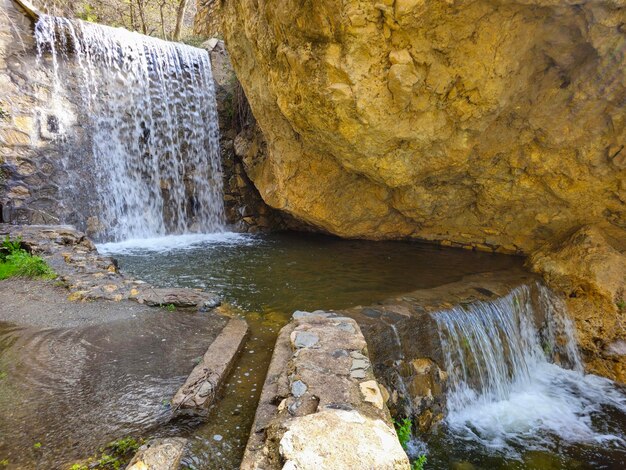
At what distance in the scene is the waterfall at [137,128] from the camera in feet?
26.1

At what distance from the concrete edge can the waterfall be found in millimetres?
5853

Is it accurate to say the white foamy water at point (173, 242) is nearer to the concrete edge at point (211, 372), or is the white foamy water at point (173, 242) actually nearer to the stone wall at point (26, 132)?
the stone wall at point (26, 132)

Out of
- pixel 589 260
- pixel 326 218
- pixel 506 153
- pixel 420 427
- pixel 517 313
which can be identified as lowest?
pixel 420 427

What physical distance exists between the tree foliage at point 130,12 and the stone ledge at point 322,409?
43.6 ft

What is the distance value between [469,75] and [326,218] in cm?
388

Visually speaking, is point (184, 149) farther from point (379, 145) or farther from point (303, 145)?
point (379, 145)

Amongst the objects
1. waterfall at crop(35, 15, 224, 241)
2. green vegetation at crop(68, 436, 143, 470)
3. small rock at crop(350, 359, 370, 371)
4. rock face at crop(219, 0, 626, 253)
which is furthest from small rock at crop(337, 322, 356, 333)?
waterfall at crop(35, 15, 224, 241)

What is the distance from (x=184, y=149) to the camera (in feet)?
30.4

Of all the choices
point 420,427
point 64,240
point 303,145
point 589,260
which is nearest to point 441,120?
point 303,145

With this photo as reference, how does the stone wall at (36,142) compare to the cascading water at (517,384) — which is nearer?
the cascading water at (517,384)

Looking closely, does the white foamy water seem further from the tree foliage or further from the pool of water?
the tree foliage

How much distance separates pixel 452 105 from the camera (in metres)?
4.98

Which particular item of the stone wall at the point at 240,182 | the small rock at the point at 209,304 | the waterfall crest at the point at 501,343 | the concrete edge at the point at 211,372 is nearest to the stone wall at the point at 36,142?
the stone wall at the point at 240,182

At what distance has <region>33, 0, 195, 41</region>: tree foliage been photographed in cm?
1169
